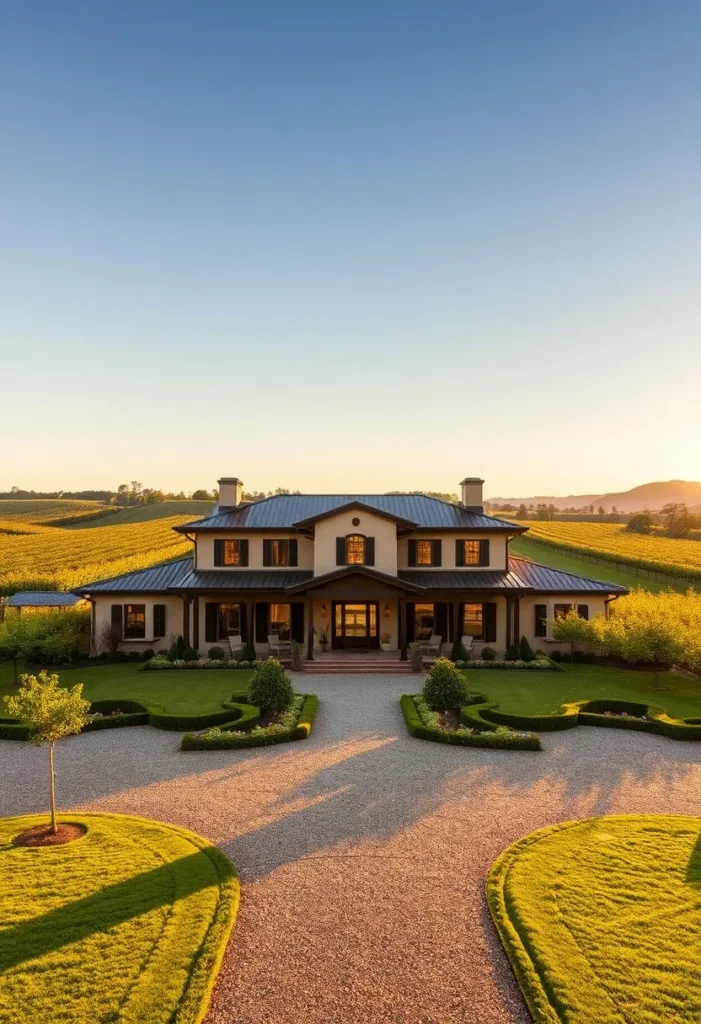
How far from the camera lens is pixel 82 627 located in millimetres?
28750

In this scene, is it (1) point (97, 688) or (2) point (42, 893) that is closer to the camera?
(2) point (42, 893)

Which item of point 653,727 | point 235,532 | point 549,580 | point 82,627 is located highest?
point 235,532

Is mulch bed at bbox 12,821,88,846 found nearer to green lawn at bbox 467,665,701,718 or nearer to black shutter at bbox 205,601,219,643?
green lawn at bbox 467,665,701,718

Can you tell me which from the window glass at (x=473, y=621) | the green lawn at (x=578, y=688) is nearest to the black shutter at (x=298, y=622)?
the window glass at (x=473, y=621)

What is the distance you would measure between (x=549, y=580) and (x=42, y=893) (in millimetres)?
25148

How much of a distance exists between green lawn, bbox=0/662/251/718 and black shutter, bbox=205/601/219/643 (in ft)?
9.51

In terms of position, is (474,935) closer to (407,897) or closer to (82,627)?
(407,897)

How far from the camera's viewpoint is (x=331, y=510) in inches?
1129

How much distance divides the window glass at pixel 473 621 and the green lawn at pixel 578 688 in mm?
3185

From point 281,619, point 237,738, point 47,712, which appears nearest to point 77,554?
point 281,619

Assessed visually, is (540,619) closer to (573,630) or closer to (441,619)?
(573,630)

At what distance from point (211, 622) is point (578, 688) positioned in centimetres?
1659

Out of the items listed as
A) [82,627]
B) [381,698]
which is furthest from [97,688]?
[381,698]

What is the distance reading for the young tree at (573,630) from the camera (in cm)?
2558
